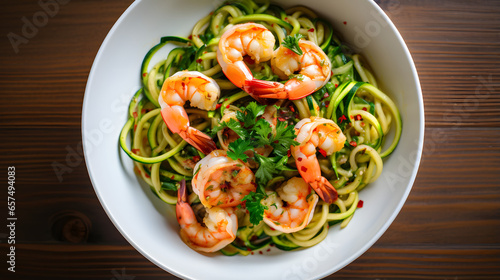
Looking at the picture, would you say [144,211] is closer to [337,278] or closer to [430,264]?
[337,278]

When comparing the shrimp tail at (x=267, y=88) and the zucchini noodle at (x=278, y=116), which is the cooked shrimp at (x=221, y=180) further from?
the shrimp tail at (x=267, y=88)

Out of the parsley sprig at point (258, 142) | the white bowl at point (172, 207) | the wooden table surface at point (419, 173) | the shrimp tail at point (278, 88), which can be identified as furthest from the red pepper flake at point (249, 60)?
the wooden table surface at point (419, 173)

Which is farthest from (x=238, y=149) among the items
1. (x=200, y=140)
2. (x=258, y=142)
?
(x=200, y=140)

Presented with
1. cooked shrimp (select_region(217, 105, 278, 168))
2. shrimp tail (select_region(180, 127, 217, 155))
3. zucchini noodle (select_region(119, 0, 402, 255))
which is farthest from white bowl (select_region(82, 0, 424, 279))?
cooked shrimp (select_region(217, 105, 278, 168))

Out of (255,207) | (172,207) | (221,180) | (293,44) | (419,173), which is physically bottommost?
(419,173)

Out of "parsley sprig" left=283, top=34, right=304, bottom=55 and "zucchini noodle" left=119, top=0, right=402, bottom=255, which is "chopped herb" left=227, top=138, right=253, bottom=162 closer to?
"zucchini noodle" left=119, top=0, right=402, bottom=255

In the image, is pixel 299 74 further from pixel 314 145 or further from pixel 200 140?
pixel 200 140

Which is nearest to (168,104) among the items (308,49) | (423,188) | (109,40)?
(109,40)
